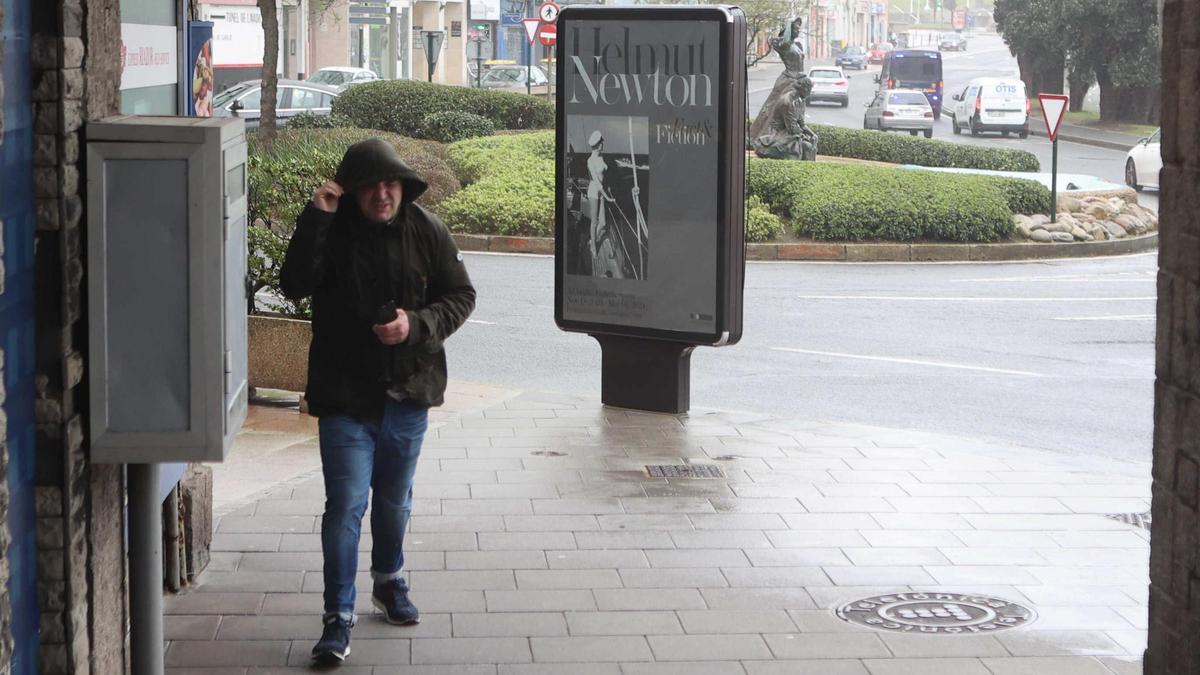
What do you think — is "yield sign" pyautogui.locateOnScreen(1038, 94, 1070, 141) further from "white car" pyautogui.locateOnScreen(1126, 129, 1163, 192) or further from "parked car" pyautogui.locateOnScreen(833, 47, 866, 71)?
"parked car" pyautogui.locateOnScreen(833, 47, 866, 71)

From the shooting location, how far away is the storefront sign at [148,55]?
5.73 metres

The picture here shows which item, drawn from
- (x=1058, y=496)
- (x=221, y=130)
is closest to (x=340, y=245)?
(x=221, y=130)

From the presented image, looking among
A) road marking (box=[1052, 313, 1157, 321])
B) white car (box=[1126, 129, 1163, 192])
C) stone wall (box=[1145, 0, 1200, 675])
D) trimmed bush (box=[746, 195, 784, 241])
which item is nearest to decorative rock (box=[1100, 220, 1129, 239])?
trimmed bush (box=[746, 195, 784, 241])

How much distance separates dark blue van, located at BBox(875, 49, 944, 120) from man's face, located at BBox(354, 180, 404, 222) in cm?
5662

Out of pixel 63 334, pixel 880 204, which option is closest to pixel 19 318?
pixel 63 334

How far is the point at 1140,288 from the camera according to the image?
18359mm

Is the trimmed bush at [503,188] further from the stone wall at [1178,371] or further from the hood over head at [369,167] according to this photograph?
the stone wall at [1178,371]

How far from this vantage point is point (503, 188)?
71.7 feet

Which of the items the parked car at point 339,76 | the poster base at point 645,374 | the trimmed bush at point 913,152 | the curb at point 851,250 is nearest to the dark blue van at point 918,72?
the parked car at point 339,76

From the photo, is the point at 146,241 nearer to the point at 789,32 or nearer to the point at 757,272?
the point at 757,272

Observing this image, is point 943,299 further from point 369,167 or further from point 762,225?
point 369,167

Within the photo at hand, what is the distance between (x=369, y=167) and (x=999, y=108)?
45.7 m

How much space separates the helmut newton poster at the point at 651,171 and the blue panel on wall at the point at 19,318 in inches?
252

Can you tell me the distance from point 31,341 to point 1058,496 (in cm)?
563
